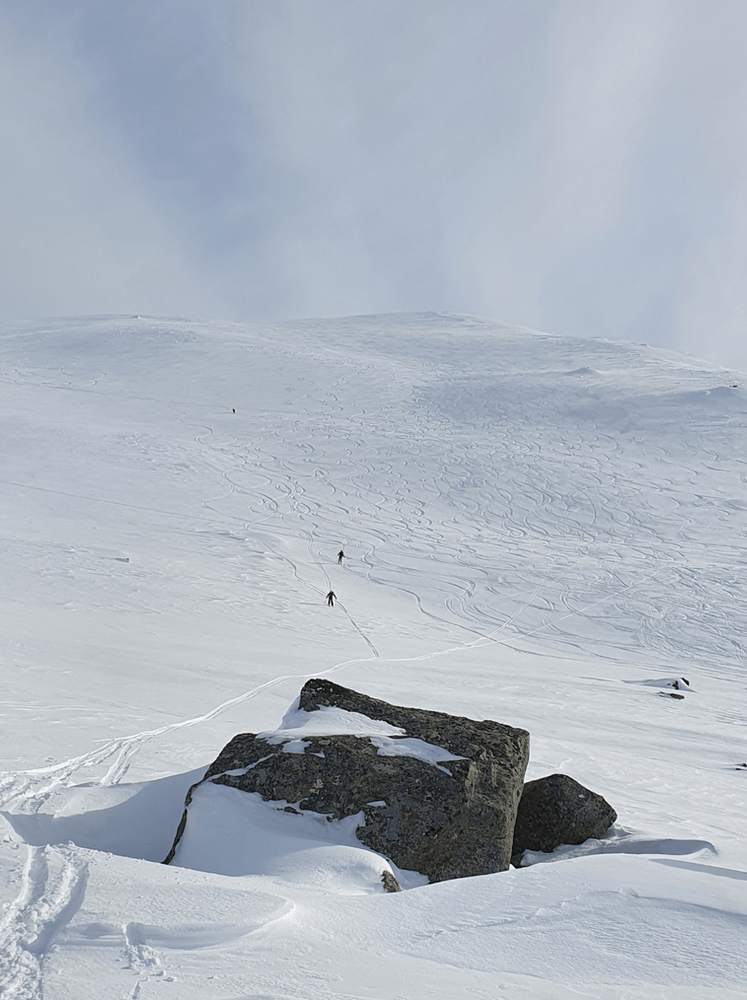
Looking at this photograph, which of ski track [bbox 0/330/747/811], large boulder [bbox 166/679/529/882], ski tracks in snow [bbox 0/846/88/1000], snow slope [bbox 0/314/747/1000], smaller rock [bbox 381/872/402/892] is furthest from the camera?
ski track [bbox 0/330/747/811]

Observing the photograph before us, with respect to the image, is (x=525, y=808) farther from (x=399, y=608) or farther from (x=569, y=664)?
(x=399, y=608)

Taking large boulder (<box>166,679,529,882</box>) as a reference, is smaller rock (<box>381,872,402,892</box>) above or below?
below

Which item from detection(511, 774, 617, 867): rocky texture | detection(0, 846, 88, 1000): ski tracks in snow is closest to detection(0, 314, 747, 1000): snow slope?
detection(0, 846, 88, 1000): ski tracks in snow

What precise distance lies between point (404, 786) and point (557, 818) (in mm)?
1882

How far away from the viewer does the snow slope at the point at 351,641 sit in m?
3.30

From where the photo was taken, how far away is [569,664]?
1755 centimetres

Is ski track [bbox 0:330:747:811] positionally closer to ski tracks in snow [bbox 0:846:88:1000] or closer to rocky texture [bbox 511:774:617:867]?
rocky texture [bbox 511:774:617:867]

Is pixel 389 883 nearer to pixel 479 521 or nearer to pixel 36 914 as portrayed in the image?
pixel 36 914

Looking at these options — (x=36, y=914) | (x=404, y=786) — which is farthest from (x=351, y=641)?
(x=36, y=914)

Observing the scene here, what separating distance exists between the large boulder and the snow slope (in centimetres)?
18

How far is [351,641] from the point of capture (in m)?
16.5

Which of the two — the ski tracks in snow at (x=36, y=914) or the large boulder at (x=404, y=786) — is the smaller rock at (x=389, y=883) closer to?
A: the large boulder at (x=404, y=786)

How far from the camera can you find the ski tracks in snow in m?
2.87

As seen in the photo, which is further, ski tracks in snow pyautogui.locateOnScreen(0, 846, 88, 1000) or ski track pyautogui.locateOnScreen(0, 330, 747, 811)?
ski track pyautogui.locateOnScreen(0, 330, 747, 811)
